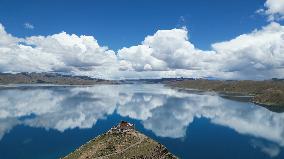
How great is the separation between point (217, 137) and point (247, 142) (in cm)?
1763

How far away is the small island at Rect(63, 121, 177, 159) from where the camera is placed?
8875 centimetres

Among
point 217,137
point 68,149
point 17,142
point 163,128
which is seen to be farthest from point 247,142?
point 17,142

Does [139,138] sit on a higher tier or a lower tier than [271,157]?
higher

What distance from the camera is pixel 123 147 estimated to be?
92.4 metres

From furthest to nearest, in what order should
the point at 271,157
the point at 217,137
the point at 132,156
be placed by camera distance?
the point at 217,137 < the point at 271,157 < the point at 132,156

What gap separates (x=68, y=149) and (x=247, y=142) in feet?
266

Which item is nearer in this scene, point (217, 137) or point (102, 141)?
point (102, 141)

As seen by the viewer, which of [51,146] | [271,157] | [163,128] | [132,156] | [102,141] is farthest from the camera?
[163,128]

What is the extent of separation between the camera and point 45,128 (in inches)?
7766

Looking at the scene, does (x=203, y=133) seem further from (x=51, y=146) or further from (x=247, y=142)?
(x=51, y=146)

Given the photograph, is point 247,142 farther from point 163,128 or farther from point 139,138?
point 139,138


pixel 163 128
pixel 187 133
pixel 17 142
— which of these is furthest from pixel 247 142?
pixel 17 142

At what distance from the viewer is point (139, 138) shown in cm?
9962

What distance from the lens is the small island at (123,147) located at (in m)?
88.8
